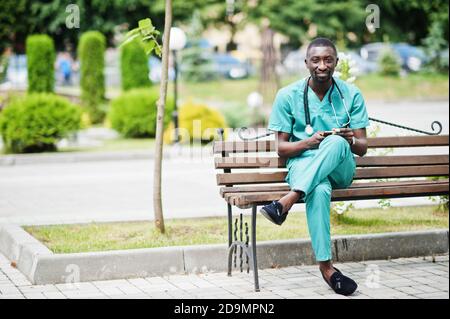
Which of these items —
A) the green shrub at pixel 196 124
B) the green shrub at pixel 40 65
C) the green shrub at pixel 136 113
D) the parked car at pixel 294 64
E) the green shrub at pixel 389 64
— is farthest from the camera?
the parked car at pixel 294 64

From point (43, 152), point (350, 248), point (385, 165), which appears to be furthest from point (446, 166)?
point (43, 152)

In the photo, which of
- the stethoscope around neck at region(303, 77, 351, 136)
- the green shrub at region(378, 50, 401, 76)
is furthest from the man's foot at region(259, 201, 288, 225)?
the green shrub at region(378, 50, 401, 76)

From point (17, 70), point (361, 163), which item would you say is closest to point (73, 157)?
point (361, 163)

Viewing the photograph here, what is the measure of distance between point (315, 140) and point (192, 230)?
1.92 metres

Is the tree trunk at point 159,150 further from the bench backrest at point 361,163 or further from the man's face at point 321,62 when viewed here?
the man's face at point 321,62

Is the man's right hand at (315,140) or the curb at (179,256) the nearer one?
the man's right hand at (315,140)

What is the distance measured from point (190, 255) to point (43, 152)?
10.3m

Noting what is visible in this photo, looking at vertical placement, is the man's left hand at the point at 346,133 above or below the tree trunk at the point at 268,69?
below

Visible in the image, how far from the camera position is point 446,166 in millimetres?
6766

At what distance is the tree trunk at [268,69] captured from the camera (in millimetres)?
23891

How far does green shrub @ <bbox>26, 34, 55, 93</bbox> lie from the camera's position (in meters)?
21.9

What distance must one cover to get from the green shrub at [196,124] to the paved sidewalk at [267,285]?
11.3 metres

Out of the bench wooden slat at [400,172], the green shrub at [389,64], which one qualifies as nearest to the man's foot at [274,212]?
the bench wooden slat at [400,172]
